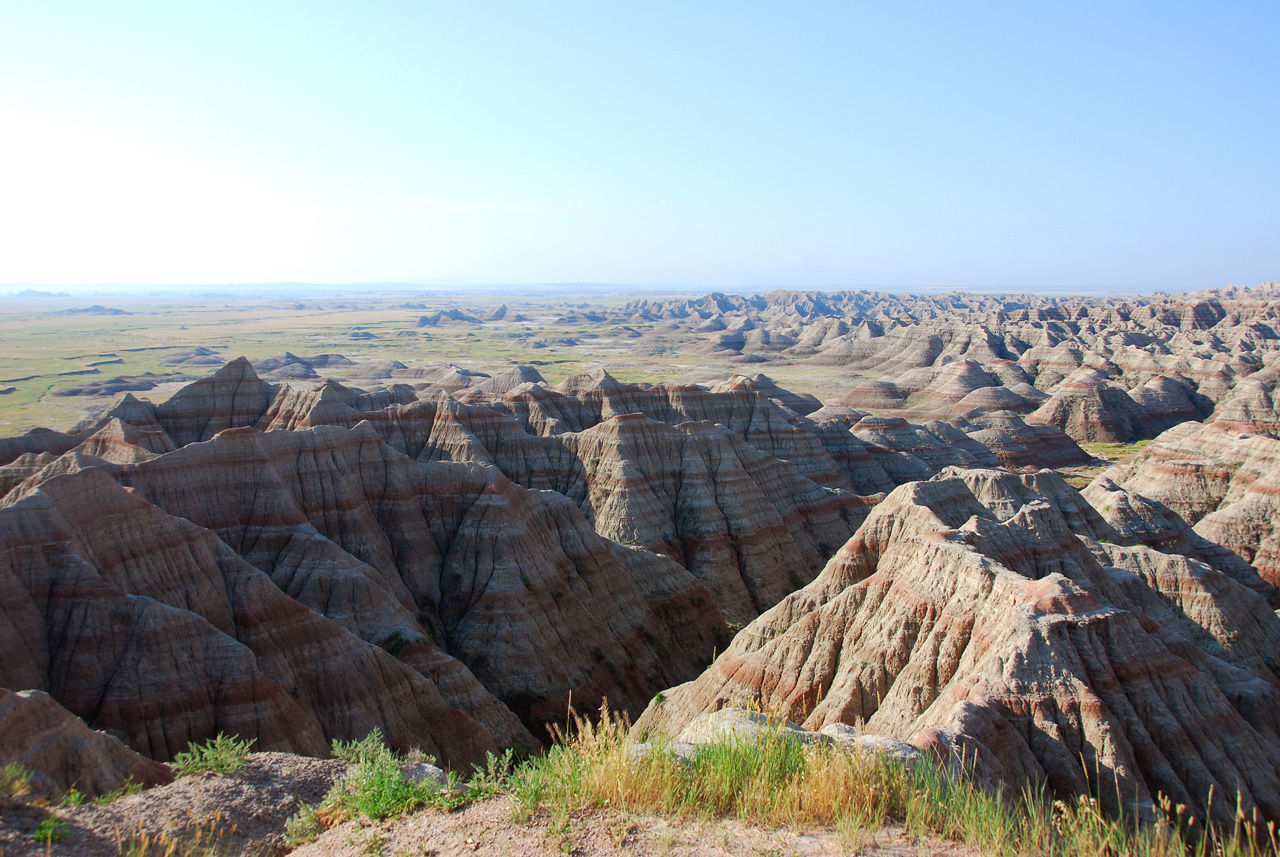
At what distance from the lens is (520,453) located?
54.4 meters

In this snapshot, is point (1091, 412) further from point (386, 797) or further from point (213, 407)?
point (386, 797)

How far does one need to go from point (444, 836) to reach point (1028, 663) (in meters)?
14.9

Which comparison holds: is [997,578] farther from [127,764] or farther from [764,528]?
[764,528]

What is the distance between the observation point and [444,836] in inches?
366

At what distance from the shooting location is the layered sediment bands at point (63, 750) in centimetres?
1520

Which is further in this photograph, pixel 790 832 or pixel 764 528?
pixel 764 528

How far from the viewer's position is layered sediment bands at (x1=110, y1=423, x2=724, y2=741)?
3250cm

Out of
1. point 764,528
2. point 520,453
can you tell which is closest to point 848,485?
point 764,528

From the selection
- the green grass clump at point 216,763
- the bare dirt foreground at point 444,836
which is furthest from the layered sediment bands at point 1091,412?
the green grass clump at point 216,763

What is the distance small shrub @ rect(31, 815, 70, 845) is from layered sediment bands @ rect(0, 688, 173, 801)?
686 cm

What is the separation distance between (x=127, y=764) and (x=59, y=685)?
6903 millimetres

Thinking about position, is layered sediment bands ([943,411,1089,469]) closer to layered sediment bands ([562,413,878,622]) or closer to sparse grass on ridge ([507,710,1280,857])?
layered sediment bands ([562,413,878,622])

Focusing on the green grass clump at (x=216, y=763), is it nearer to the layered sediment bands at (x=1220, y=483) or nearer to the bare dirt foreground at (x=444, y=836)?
the bare dirt foreground at (x=444, y=836)

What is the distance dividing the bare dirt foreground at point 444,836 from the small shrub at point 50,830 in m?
0.05
